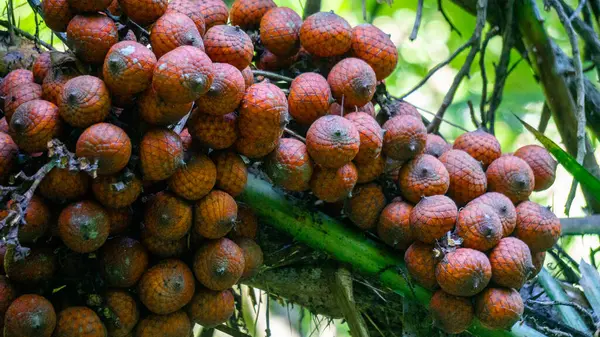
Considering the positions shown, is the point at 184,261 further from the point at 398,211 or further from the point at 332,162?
the point at 398,211

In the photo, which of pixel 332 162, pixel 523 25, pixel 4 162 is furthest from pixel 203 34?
pixel 523 25

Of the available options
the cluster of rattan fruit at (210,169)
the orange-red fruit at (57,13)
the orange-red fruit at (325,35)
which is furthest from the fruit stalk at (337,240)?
the orange-red fruit at (57,13)

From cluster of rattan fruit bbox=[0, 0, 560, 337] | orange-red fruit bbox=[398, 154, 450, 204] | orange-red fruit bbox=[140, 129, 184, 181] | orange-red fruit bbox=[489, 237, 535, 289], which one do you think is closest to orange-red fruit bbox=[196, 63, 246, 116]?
cluster of rattan fruit bbox=[0, 0, 560, 337]

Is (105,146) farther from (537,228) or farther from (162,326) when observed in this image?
(537,228)

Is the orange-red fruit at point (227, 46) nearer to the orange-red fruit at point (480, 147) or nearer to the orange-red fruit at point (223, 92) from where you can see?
the orange-red fruit at point (223, 92)

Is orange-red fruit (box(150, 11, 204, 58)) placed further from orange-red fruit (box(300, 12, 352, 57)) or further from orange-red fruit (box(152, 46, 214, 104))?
orange-red fruit (box(300, 12, 352, 57))

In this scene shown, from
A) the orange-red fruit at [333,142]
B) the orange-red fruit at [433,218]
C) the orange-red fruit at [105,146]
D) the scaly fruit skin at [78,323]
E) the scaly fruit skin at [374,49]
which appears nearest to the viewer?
the orange-red fruit at [105,146]

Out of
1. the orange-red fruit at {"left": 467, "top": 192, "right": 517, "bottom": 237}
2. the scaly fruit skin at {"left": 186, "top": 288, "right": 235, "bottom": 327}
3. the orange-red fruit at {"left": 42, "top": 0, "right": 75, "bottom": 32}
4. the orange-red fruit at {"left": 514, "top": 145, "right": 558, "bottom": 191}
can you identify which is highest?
the orange-red fruit at {"left": 514, "top": 145, "right": 558, "bottom": 191}
